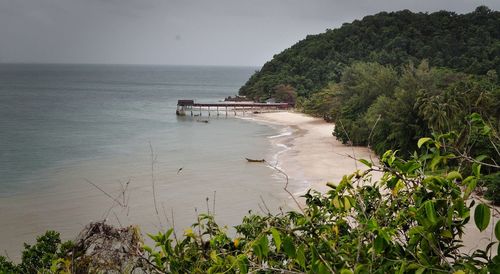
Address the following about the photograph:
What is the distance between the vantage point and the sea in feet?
70.1

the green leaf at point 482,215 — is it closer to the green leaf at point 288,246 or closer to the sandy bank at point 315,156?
the green leaf at point 288,246

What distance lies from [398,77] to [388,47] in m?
44.2

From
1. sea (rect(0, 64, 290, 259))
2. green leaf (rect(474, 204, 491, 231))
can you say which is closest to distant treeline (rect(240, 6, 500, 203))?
sea (rect(0, 64, 290, 259))

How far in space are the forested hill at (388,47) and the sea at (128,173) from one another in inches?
1005

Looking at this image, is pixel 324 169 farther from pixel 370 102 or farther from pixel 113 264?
pixel 113 264

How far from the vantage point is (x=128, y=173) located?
31516 mm

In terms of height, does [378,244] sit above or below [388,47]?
below

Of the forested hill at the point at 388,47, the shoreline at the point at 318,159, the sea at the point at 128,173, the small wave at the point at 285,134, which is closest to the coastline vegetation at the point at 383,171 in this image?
the forested hill at the point at 388,47

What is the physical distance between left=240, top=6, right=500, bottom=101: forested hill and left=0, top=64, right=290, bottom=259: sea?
83.7 ft

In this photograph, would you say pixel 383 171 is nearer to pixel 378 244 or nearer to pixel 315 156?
pixel 378 244

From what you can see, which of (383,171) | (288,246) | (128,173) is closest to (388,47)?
(128,173)

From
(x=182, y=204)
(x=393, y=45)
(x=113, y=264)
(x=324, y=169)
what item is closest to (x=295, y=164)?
(x=324, y=169)

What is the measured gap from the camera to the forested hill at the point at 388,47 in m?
77.2

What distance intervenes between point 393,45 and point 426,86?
54787 millimetres
